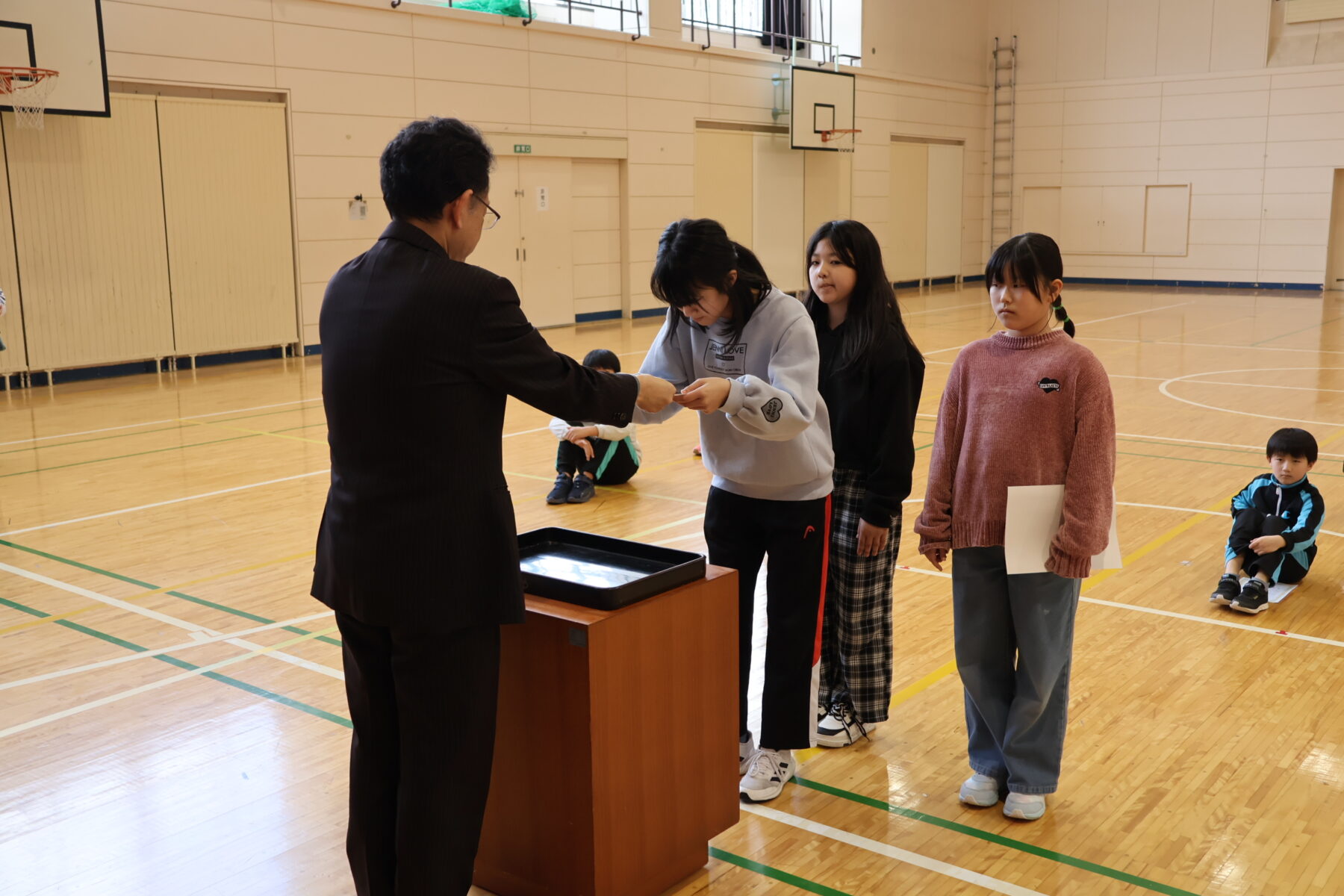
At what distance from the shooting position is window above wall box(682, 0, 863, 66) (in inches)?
717

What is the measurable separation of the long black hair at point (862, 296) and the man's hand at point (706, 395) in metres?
0.72

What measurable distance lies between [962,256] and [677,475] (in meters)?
18.0

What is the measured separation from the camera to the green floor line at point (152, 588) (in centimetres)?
471

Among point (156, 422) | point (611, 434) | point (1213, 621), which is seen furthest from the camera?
point (156, 422)

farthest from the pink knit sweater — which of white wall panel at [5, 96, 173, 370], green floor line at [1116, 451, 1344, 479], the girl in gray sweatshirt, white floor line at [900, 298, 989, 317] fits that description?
white floor line at [900, 298, 989, 317]

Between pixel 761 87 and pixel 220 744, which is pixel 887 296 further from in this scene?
pixel 761 87

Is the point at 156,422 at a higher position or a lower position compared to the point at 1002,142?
lower

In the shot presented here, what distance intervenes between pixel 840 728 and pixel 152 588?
3.27m

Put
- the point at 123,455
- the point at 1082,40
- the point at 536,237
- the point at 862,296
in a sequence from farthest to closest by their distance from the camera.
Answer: the point at 1082,40, the point at 536,237, the point at 123,455, the point at 862,296

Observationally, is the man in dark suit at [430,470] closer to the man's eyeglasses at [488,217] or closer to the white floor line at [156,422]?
the man's eyeglasses at [488,217]

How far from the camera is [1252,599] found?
15.4 feet

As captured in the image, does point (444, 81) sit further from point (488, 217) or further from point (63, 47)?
point (488, 217)

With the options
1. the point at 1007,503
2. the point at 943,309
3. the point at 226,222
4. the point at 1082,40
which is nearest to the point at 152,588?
the point at 1007,503

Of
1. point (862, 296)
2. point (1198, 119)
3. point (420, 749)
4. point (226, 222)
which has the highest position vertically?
point (1198, 119)
